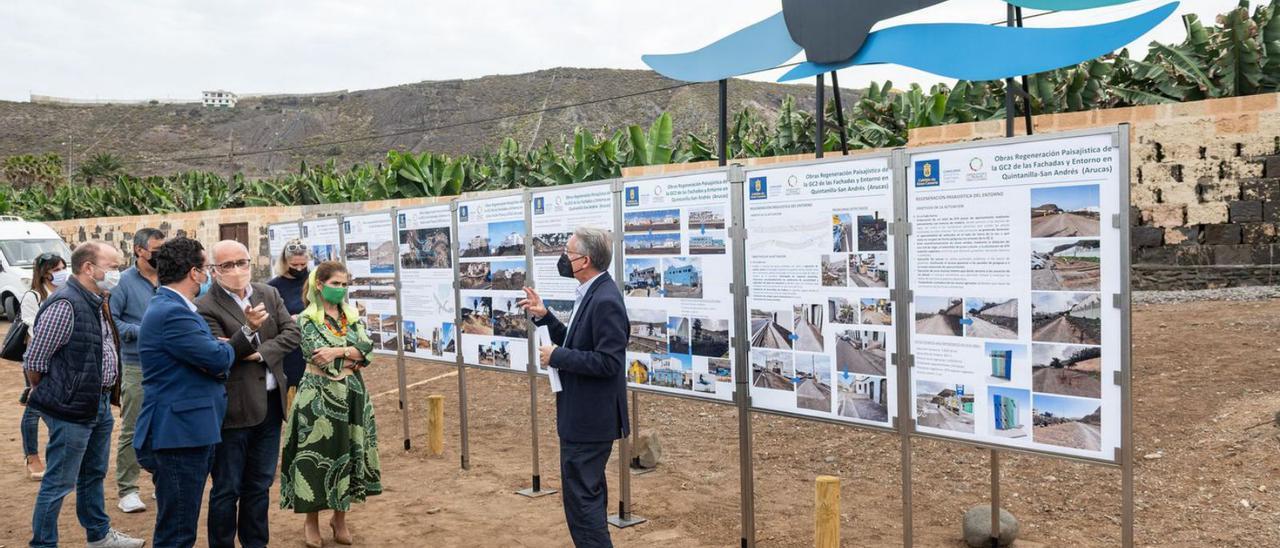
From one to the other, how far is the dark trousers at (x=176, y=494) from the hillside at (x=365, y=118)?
75294 mm

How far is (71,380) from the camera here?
16.9ft

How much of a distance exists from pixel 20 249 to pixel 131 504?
17.9 m

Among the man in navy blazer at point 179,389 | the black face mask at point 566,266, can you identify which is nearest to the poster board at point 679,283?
the black face mask at point 566,266

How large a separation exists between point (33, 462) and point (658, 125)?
1113 centimetres

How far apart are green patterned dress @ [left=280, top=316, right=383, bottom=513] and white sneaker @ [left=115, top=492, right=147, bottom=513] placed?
1.87 metres

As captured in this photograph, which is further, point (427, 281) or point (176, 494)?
point (427, 281)

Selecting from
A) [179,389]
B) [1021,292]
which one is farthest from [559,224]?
[1021,292]

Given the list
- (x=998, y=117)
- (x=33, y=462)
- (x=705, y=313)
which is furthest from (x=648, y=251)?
(x=998, y=117)

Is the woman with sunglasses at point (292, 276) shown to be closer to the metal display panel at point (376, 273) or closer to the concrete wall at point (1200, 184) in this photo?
the metal display panel at point (376, 273)

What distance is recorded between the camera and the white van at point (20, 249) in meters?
19.9

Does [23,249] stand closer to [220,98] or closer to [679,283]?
[679,283]

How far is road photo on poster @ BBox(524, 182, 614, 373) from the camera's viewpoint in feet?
19.8

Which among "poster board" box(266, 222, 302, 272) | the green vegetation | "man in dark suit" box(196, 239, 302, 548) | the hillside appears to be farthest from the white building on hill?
"man in dark suit" box(196, 239, 302, 548)

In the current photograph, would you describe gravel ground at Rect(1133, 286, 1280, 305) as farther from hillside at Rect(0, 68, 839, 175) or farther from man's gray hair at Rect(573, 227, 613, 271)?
hillside at Rect(0, 68, 839, 175)
